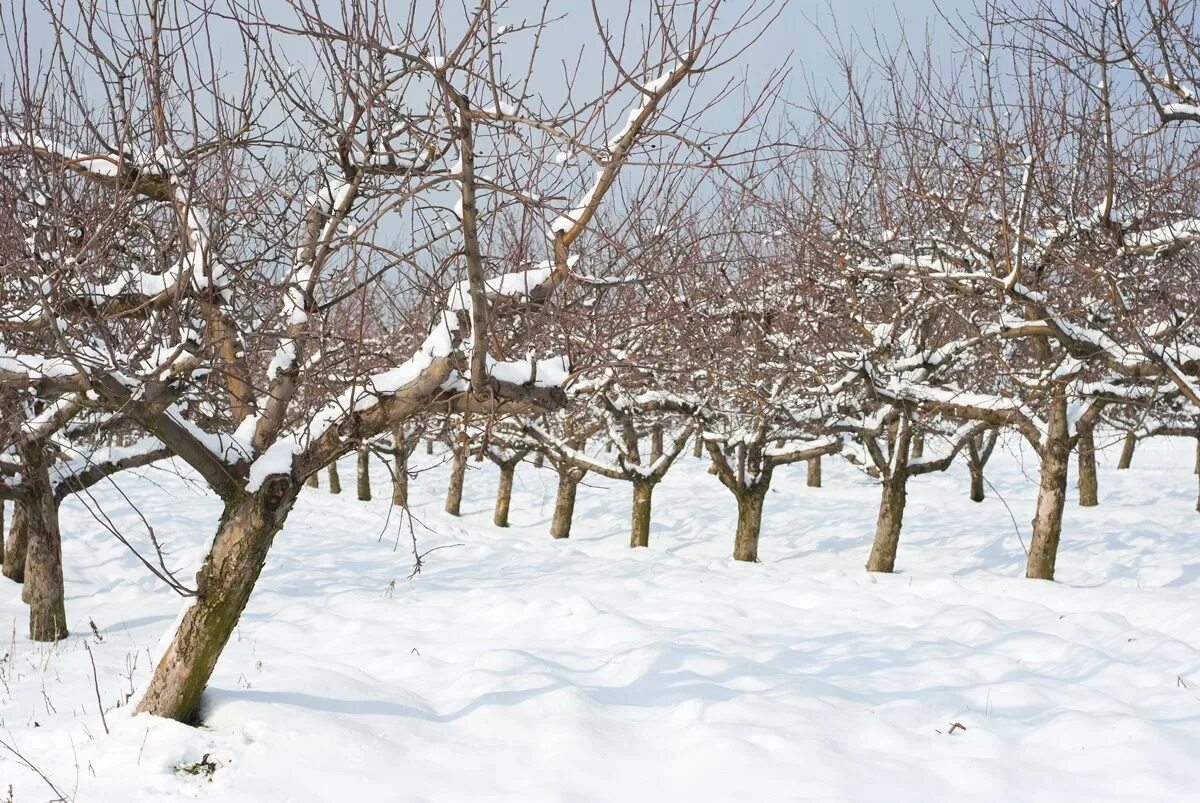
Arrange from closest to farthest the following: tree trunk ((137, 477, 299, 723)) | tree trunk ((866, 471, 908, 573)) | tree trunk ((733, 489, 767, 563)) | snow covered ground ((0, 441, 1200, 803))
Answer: snow covered ground ((0, 441, 1200, 803)), tree trunk ((137, 477, 299, 723)), tree trunk ((866, 471, 908, 573)), tree trunk ((733, 489, 767, 563))

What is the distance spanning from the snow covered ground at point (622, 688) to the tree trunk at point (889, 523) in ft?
7.52

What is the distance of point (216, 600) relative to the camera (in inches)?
175

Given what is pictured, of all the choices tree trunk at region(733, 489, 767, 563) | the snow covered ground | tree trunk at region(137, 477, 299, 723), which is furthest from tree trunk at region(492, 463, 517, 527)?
tree trunk at region(137, 477, 299, 723)

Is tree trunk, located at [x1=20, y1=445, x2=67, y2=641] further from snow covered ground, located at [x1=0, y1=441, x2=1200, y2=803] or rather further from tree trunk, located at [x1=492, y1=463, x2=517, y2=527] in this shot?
tree trunk, located at [x1=492, y1=463, x2=517, y2=527]

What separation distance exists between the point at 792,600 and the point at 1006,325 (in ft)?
10.7

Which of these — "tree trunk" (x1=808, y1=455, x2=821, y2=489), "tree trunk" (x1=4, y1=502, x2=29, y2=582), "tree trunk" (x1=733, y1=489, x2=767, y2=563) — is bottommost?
"tree trunk" (x1=4, y1=502, x2=29, y2=582)

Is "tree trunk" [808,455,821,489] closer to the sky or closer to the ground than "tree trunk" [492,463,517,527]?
closer to the sky

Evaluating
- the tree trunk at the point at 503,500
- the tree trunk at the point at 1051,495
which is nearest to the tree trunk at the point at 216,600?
the tree trunk at the point at 1051,495

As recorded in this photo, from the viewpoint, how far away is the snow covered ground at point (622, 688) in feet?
13.0

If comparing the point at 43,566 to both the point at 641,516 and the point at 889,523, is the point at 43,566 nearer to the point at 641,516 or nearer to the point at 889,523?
the point at 641,516

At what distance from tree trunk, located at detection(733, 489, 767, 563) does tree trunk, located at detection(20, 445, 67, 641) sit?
8.82 meters

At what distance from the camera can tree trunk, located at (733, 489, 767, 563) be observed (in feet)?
43.6

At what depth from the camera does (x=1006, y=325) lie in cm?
657

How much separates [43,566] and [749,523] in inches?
359
